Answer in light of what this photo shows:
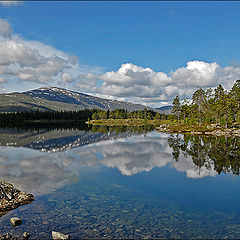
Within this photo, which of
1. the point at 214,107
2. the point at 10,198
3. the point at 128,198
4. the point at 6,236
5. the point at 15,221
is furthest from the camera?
the point at 214,107

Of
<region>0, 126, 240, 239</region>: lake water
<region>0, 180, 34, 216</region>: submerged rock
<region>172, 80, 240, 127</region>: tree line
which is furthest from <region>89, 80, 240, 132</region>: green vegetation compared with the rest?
<region>0, 180, 34, 216</region>: submerged rock

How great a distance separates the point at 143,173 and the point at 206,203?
1463cm

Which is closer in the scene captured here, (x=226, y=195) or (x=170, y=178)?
(x=226, y=195)

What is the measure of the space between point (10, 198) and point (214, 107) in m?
122

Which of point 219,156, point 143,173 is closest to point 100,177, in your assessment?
point 143,173

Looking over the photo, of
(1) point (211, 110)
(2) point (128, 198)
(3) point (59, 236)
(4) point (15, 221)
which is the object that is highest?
(1) point (211, 110)

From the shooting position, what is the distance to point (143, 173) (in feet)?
123

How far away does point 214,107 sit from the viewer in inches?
4887

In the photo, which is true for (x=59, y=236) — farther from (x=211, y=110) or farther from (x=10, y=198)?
(x=211, y=110)

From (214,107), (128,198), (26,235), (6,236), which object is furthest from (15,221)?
(214,107)

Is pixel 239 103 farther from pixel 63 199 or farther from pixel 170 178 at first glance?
pixel 63 199

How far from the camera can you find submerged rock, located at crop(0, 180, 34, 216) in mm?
22103

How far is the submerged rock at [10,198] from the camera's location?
72.5 feet

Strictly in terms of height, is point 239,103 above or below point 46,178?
above
